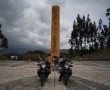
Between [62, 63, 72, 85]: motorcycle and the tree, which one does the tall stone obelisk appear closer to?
[62, 63, 72, 85]: motorcycle

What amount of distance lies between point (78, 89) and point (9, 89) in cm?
363

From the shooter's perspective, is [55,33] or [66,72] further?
[55,33]

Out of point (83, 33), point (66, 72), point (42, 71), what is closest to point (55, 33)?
point (66, 72)

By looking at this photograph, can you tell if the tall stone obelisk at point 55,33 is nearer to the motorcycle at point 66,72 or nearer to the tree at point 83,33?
the motorcycle at point 66,72

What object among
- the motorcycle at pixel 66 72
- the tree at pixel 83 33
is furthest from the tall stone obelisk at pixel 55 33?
the tree at pixel 83 33

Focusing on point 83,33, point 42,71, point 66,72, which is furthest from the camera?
point 83,33

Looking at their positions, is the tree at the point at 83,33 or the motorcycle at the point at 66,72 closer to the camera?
the motorcycle at the point at 66,72

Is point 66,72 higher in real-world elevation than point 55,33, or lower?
lower

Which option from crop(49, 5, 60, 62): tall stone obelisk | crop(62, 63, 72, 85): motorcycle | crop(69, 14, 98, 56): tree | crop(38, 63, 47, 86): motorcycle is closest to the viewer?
crop(38, 63, 47, 86): motorcycle

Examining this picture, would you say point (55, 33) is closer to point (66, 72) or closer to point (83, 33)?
point (66, 72)

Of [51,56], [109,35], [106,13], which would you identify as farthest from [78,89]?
[109,35]

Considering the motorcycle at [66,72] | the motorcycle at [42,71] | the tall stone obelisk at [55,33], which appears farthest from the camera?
the tall stone obelisk at [55,33]

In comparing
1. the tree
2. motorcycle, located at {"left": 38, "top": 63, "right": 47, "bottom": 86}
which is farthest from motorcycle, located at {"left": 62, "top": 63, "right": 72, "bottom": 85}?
the tree

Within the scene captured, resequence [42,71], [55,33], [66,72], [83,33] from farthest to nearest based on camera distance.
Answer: [83,33], [55,33], [66,72], [42,71]
